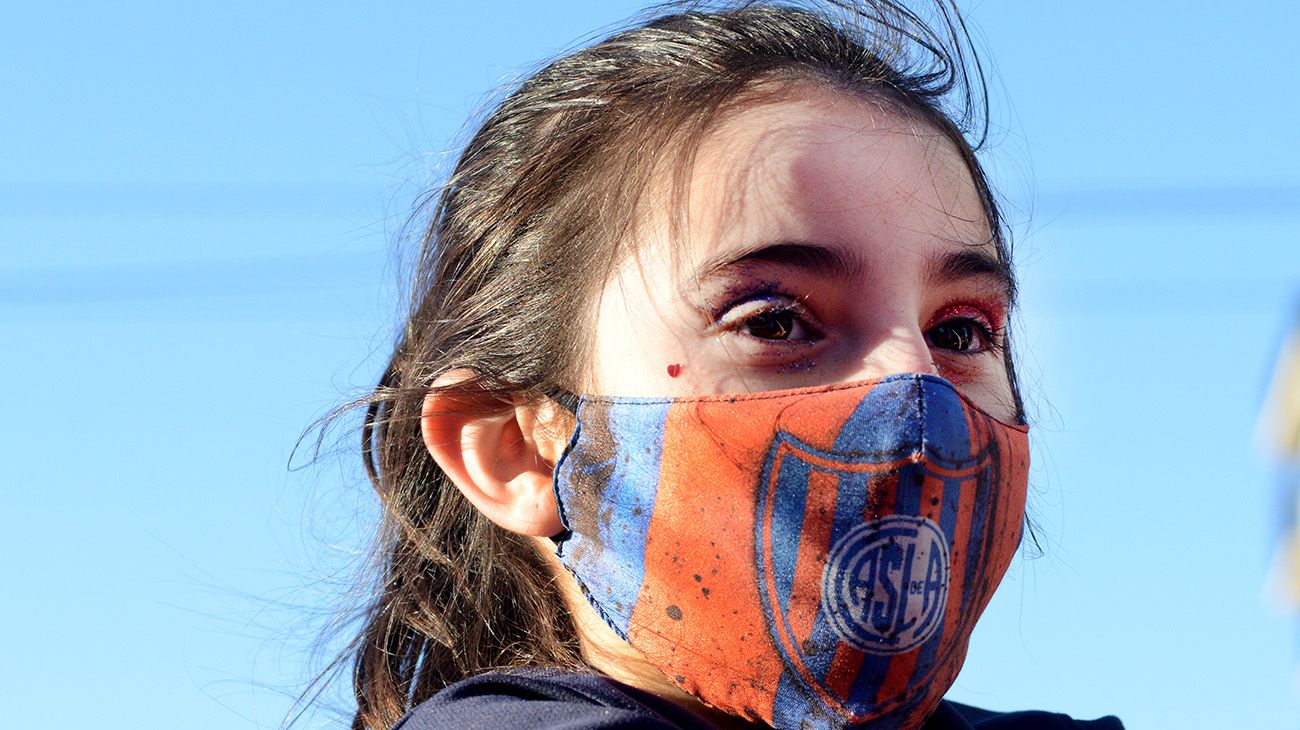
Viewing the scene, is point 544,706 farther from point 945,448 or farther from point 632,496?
point 945,448

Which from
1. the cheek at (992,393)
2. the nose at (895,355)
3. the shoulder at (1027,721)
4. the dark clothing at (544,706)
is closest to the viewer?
the dark clothing at (544,706)

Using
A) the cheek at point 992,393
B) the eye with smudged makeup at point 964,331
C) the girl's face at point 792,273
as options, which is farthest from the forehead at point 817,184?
the cheek at point 992,393

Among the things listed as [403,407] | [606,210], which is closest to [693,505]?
[606,210]

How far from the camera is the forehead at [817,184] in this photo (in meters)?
2.54

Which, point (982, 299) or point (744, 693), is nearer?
point (744, 693)

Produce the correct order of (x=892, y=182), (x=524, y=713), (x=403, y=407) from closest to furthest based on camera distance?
(x=524, y=713) → (x=892, y=182) → (x=403, y=407)

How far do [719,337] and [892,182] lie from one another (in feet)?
1.35

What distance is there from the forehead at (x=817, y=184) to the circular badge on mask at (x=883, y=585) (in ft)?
1.58

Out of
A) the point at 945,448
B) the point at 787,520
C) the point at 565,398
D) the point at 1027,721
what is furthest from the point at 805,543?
the point at 1027,721

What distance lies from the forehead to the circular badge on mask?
482 millimetres

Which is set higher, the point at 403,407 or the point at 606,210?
the point at 606,210

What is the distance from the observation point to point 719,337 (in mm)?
2537

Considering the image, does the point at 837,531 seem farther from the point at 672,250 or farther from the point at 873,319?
the point at 672,250

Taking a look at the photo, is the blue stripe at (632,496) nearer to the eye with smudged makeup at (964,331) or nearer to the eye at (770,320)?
the eye at (770,320)
